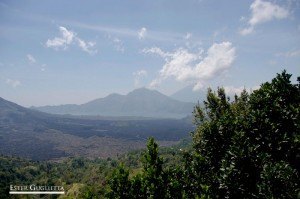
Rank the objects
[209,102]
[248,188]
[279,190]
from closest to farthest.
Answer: [279,190], [248,188], [209,102]

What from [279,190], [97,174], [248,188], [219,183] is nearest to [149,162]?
[219,183]

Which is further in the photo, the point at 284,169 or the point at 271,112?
the point at 271,112

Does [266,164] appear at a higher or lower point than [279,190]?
Answer: higher

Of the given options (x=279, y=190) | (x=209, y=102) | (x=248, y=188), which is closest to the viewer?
(x=279, y=190)

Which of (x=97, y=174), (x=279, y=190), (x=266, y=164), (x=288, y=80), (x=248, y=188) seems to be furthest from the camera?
(x=97, y=174)

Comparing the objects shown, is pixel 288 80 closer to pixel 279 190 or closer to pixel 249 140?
pixel 249 140

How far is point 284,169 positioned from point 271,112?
7.87 metres

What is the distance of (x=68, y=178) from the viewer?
174 metres

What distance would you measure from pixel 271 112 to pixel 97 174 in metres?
150

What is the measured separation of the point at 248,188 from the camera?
29375 mm

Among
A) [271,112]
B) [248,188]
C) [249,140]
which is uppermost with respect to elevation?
[271,112]

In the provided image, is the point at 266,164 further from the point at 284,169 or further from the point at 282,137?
the point at 282,137

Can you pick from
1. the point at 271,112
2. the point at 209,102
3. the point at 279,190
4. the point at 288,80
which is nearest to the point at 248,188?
the point at 279,190

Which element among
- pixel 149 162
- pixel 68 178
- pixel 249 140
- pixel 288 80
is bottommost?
pixel 68 178
